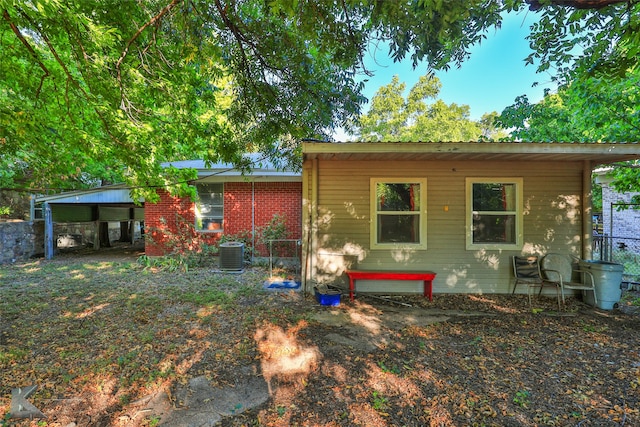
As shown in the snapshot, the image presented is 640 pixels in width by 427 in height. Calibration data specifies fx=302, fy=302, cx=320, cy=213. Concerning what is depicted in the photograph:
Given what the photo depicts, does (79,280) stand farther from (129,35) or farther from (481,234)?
(481,234)

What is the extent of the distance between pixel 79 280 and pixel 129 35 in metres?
5.77

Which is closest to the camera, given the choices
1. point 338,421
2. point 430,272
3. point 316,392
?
point 338,421

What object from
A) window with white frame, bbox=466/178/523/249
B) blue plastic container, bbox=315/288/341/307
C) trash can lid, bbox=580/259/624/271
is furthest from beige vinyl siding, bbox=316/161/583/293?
blue plastic container, bbox=315/288/341/307

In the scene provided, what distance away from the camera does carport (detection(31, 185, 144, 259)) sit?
10.3 meters

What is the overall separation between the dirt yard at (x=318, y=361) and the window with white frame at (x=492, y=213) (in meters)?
1.06

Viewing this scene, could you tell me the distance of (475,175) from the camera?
18.8 feet

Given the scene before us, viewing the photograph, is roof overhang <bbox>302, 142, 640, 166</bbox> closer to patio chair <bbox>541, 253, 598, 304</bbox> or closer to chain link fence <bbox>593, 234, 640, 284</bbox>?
patio chair <bbox>541, 253, 598, 304</bbox>

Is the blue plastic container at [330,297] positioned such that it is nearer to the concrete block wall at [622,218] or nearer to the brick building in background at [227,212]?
the brick building in background at [227,212]

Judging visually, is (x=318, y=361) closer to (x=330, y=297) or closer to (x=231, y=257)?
(x=330, y=297)

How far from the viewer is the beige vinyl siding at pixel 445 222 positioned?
18.5 feet

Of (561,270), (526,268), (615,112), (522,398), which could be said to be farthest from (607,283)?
(615,112)

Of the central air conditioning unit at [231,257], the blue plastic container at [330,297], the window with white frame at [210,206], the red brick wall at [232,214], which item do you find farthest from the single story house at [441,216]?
the window with white frame at [210,206]

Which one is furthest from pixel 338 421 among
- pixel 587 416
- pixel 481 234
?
pixel 481 234

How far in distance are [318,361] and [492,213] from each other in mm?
4433
